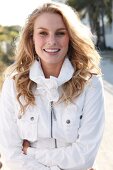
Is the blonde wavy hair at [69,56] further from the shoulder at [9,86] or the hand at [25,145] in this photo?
the hand at [25,145]

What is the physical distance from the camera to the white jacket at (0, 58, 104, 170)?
3041 millimetres

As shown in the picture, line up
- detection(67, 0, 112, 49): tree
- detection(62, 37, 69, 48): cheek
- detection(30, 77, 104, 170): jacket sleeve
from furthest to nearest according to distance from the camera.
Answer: detection(67, 0, 112, 49): tree → detection(62, 37, 69, 48): cheek → detection(30, 77, 104, 170): jacket sleeve

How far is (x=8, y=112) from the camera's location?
320 centimetres

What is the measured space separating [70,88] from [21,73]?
37 cm

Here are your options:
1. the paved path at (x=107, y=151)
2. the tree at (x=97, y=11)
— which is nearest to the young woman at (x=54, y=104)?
the paved path at (x=107, y=151)

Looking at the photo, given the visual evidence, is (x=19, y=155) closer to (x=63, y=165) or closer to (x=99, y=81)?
(x=63, y=165)

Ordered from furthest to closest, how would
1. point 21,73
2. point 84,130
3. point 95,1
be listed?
1. point 95,1
2. point 21,73
3. point 84,130

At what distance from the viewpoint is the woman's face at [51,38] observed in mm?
3100

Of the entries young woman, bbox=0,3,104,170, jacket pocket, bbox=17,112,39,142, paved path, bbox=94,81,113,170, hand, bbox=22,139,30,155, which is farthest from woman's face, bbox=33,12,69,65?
paved path, bbox=94,81,113,170

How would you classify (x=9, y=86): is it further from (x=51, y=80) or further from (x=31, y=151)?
(x=31, y=151)

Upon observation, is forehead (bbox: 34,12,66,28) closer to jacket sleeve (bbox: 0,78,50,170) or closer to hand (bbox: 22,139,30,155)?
jacket sleeve (bbox: 0,78,50,170)

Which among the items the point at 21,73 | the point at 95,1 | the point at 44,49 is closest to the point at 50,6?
the point at 44,49

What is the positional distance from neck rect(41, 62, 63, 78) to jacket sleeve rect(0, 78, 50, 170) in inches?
9.6

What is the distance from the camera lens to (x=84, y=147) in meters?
3.04
